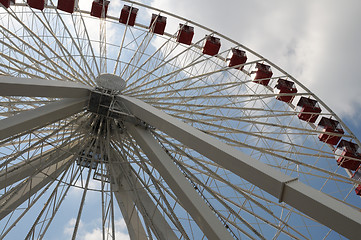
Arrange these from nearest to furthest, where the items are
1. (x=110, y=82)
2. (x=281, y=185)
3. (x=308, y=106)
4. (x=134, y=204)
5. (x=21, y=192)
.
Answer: (x=281, y=185) → (x=110, y=82) → (x=21, y=192) → (x=134, y=204) → (x=308, y=106)

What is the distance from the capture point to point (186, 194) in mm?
11258

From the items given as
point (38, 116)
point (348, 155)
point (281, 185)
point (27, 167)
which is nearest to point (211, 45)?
point (348, 155)

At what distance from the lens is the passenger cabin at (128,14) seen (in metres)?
23.1

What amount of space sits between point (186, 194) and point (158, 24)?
46.8ft

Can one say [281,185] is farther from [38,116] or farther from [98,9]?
[98,9]

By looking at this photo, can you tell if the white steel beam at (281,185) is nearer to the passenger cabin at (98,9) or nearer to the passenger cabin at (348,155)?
the passenger cabin at (98,9)

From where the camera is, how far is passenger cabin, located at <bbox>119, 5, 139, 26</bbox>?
909 inches

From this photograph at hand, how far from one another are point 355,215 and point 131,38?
19455 mm

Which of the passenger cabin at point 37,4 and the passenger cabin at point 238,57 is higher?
the passenger cabin at point 238,57

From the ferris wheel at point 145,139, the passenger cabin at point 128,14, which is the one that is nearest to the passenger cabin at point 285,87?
the ferris wheel at point 145,139

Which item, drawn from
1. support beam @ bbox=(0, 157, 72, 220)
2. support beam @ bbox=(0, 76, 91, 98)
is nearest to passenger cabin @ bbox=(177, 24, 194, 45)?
support beam @ bbox=(0, 157, 72, 220)

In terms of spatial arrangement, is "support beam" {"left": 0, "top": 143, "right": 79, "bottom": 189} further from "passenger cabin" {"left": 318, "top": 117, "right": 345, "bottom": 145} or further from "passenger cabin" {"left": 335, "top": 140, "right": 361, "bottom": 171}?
"passenger cabin" {"left": 335, "top": 140, "right": 361, "bottom": 171}

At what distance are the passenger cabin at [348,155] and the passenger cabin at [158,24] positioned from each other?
1278cm

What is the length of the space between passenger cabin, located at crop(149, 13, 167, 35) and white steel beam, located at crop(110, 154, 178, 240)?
8.93m
